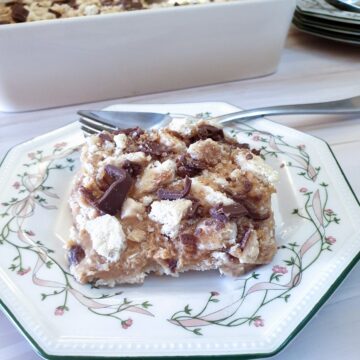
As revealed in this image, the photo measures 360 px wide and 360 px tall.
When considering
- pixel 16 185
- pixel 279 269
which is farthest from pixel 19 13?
pixel 279 269

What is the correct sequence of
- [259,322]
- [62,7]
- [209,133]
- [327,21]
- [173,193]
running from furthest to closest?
[327,21]
[62,7]
[209,133]
[173,193]
[259,322]

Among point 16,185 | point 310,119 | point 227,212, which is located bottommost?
point 310,119

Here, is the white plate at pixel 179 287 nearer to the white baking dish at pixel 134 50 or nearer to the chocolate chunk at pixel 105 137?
the chocolate chunk at pixel 105 137

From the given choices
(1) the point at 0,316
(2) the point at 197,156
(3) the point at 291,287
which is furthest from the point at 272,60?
(1) the point at 0,316

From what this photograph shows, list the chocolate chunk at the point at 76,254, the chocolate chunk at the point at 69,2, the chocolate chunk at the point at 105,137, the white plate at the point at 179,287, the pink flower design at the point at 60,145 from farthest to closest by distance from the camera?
the chocolate chunk at the point at 69,2 → the pink flower design at the point at 60,145 → the chocolate chunk at the point at 105,137 → the chocolate chunk at the point at 76,254 → the white plate at the point at 179,287

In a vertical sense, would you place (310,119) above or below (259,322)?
below

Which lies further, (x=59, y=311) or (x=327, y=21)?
(x=327, y=21)

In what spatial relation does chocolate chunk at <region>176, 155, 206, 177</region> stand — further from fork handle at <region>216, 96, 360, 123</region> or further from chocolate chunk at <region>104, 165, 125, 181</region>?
fork handle at <region>216, 96, 360, 123</region>

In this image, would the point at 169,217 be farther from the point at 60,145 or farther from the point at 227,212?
the point at 60,145

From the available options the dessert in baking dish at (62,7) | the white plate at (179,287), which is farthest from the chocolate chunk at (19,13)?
the white plate at (179,287)
